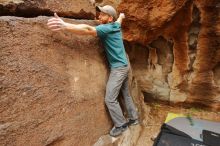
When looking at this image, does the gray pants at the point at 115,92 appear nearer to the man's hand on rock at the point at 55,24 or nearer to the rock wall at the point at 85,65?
the rock wall at the point at 85,65

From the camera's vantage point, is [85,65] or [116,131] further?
[116,131]

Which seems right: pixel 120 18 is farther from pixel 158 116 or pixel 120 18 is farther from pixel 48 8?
pixel 158 116

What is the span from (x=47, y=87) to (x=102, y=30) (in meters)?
0.68

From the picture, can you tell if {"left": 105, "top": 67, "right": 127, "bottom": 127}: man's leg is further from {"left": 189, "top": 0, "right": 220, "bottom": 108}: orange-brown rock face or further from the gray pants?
{"left": 189, "top": 0, "right": 220, "bottom": 108}: orange-brown rock face

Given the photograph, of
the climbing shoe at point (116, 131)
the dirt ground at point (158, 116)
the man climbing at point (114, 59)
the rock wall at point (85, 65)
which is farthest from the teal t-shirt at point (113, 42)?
the dirt ground at point (158, 116)

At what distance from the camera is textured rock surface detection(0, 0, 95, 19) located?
197cm

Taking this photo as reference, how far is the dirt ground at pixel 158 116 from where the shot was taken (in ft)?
9.80

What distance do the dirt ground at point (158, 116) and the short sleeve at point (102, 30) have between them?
128 centimetres

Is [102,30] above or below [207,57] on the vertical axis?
above

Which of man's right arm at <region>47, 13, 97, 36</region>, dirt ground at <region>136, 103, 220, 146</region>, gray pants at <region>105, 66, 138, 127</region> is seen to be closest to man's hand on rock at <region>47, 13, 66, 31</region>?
man's right arm at <region>47, 13, 97, 36</region>

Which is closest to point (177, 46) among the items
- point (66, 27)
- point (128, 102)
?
point (128, 102)

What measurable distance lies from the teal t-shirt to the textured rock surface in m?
0.33

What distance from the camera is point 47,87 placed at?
2023 mm

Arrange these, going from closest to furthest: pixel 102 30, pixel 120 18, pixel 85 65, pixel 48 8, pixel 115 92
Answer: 1. pixel 48 8
2. pixel 102 30
3. pixel 85 65
4. pixel 115 92
5. pixel 120 18
